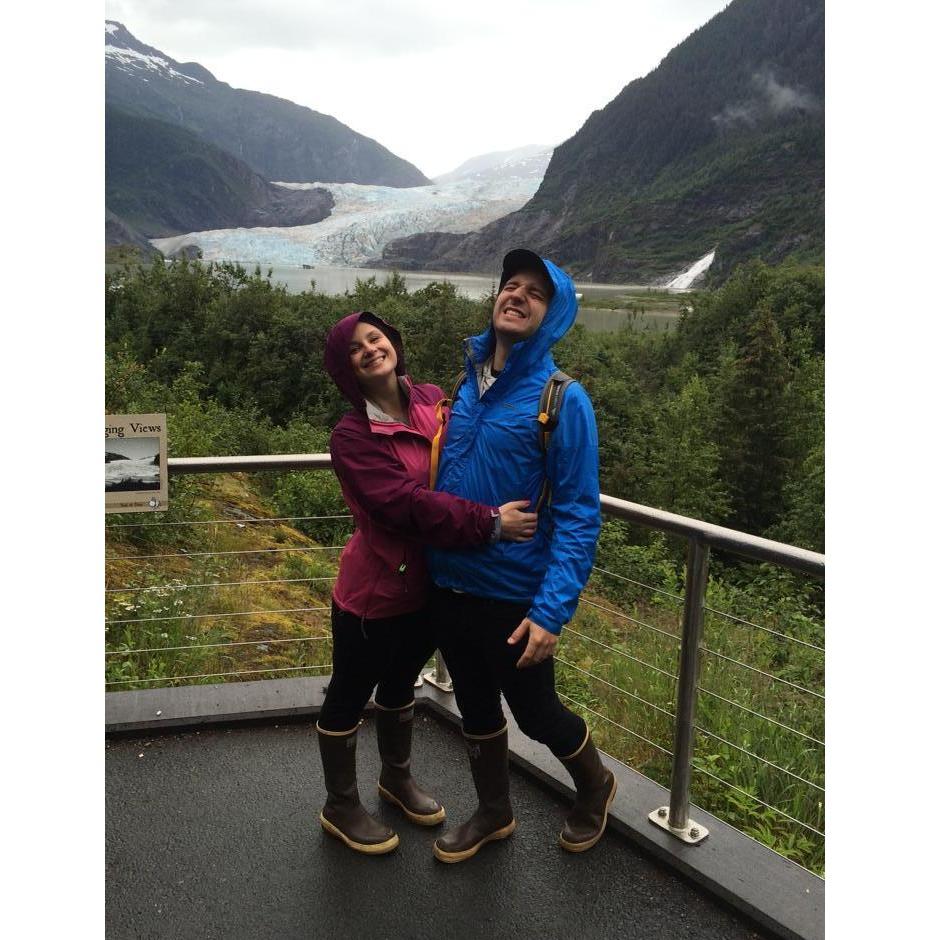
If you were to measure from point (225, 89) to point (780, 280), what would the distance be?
16592 centimetres

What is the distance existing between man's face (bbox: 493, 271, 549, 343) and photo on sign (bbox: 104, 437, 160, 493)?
1.41 m

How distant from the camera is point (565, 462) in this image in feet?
6.30

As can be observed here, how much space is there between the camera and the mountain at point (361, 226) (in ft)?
323

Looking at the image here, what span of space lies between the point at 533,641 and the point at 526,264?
0.91 m

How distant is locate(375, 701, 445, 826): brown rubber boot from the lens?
2543 millimetres

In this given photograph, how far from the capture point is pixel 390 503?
1.95 metres

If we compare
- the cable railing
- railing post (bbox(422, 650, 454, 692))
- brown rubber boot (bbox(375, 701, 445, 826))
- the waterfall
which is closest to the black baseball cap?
the cable railing

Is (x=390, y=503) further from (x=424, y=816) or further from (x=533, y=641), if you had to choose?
(x=424, y=816)

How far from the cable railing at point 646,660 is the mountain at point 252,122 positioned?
136 m

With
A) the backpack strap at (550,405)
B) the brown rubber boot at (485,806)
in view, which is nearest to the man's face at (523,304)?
the backpack strap at (550,405)

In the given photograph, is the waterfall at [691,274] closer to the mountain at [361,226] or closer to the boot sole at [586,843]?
the mountain at [361,226]

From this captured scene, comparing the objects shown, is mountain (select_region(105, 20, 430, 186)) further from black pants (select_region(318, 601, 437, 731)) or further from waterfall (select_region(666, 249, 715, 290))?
black pants (select_region(318, 601, 437, 731))
